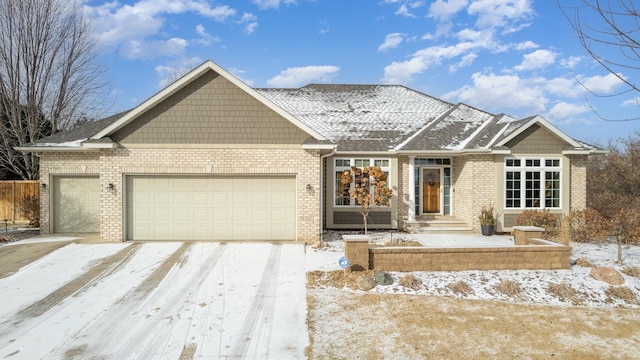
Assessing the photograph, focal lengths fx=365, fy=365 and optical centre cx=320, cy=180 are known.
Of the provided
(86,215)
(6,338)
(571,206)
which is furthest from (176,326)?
(571,206)

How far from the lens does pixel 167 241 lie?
11422mm

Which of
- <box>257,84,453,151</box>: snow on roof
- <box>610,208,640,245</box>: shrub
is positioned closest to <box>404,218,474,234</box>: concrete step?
<box>257,84,453,151</box>: snow on roof

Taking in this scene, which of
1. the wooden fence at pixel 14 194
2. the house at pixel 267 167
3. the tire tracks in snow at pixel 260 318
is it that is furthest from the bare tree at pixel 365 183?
the wooden fence at pixel 14 194

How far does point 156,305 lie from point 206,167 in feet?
17.1

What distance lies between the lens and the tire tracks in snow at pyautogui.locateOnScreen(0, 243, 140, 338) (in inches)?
241

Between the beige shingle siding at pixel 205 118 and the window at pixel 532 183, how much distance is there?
893 cm

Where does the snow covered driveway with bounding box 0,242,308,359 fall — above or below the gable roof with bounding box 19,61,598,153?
below

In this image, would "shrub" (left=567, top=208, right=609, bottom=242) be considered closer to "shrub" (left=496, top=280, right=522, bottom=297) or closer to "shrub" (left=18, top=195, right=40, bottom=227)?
"shrub" (left=496, top=280, right=522, bottom=297)

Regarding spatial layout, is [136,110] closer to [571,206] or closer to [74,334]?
[74,334]

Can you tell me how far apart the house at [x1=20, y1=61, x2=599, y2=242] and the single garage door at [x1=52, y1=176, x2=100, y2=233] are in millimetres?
36

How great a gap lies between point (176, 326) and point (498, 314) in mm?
5568

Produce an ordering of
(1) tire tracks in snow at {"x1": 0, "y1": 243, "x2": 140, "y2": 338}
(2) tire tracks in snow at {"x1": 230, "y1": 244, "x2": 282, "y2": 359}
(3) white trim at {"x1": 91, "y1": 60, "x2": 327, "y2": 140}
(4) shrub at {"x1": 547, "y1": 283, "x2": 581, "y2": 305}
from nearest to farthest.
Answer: (2) tire tracks in snow at {"x1": 230, "y1": 244, "x2": 282, "y2": 359}
(1) tire tracks in snow at {"x1": 0, "y1": 243, "x2": 140, "y2": 338}
(4) shrub at {"x1": 547, "y1": 283, "x2": 581, "y2": 305}
(3) white trim at {"x1": 91, "y1": 60, "x2": 327, "y2": 140}

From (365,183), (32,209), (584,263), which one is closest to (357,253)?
(365,183)

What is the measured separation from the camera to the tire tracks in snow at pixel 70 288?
20.1ft
